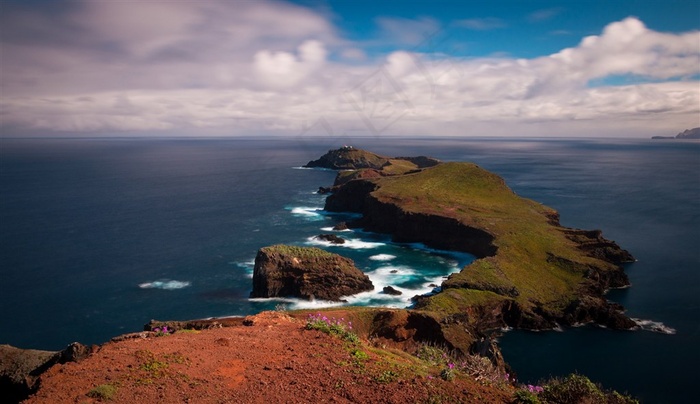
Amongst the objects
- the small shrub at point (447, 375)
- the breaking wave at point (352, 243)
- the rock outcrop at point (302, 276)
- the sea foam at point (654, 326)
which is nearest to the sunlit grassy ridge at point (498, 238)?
the sea foam at point (654, 326)

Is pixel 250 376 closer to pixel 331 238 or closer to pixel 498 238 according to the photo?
pixel 498 238

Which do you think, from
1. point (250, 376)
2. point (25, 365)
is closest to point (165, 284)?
point (25, 365)

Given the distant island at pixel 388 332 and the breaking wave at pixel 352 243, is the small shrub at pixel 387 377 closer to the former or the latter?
the distant island at pixel 388 332

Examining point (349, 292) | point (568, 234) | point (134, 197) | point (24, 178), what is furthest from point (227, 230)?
Result: point (24, 178)

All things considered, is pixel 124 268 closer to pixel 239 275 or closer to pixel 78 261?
pixel 78 261

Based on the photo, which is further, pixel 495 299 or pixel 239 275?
pixel 239 275

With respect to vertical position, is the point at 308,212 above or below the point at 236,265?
above
